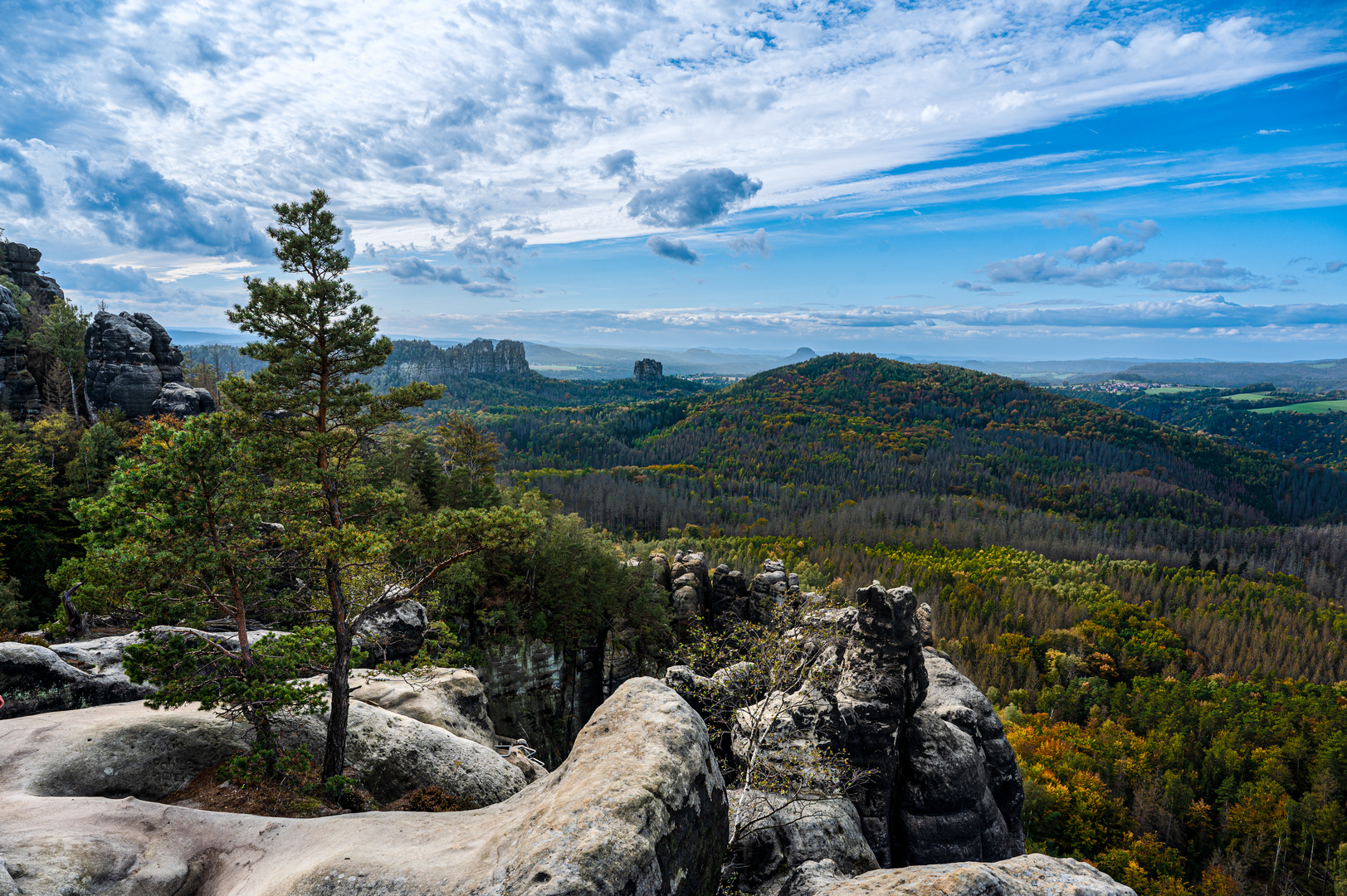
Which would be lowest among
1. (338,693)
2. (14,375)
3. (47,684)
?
(47,684)

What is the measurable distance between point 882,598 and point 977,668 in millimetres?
70472

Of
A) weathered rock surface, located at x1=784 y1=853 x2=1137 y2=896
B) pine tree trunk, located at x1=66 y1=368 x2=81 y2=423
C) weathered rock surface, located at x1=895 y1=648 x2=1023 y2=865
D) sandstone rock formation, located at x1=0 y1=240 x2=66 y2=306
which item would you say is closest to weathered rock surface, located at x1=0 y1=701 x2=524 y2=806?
weathered rock surface, located at x1=784 y1=853 x2=1137 y2=896

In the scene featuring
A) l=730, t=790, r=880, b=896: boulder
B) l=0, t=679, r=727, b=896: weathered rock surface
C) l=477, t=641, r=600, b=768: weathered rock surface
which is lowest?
l=477, t=641, r=600, b=768: weathered rock surface

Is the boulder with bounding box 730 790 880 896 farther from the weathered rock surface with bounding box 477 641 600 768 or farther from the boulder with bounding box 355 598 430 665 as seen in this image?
the weathered rock surface with bounding box 477 641 600 768

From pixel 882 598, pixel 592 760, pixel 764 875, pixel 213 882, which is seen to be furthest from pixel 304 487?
pixel 882 598

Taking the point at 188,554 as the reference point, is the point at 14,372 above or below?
above

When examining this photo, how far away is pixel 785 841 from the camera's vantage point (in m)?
19.0

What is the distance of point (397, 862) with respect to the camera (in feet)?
37.5

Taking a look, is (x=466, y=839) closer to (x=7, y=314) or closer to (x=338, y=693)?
(x=338, y=693)

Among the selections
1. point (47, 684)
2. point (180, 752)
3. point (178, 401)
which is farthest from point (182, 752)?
point (178, 401)

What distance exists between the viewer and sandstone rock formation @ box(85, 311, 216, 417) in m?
57.9

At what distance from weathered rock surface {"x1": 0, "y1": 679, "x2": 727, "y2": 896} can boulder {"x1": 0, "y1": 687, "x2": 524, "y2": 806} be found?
1.51 meters

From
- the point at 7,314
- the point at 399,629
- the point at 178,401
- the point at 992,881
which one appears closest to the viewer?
the point at 992,881

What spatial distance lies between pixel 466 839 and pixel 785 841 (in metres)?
11.6
